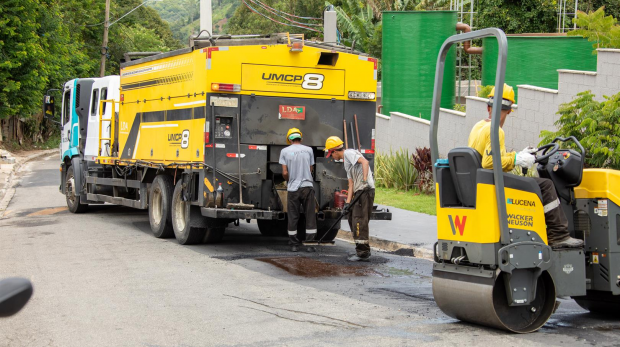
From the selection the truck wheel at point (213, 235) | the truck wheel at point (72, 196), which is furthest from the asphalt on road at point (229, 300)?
the truck wheel at point (72, 196)

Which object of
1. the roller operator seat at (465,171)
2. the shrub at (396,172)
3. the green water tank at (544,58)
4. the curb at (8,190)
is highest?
the green water tank at (544,58)

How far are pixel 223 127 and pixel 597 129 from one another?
22.6ft

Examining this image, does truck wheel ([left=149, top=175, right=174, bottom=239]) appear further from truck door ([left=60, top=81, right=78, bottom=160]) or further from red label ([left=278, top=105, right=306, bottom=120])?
truck door ([left=60, top=81, right=78, bottom=160])

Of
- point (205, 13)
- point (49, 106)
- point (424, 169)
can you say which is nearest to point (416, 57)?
point (424, 169)

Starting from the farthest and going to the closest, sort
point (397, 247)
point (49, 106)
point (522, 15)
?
point (522, 15) → point (49, 106) → point (397, 247)

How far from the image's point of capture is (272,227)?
14.0 meters

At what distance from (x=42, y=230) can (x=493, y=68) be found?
14.4m

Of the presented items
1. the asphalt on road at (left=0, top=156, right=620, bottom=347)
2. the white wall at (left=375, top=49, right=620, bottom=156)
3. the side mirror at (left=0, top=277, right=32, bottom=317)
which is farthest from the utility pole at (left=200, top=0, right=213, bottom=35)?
the side mirror at (left=0, top=277, right=32, bottom=317)

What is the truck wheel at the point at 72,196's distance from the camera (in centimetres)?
1752

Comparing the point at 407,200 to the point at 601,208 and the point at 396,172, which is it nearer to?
the point at 396,172

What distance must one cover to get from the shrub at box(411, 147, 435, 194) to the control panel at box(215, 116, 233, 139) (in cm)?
916

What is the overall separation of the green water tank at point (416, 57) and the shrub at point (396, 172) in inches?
101

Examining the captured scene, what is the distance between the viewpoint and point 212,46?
38.1 ft

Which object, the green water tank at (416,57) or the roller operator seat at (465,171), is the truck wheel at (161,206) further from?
the green water tank at (416,57)
